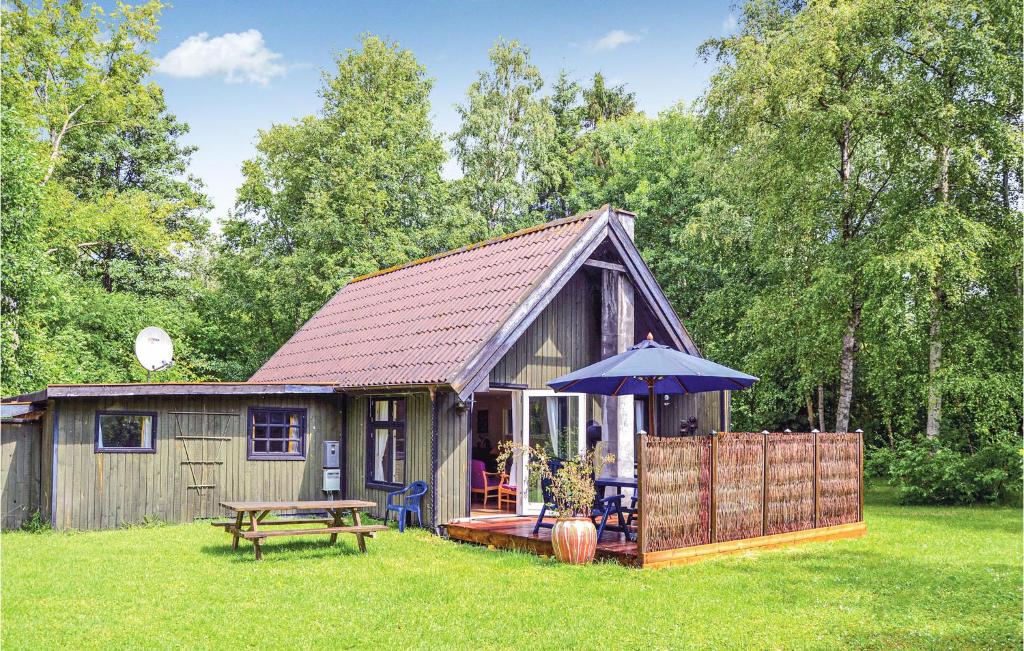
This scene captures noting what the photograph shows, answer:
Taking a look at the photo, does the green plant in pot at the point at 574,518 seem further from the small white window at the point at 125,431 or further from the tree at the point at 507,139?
the tree at the point at 507,139

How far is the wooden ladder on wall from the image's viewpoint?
13.6m

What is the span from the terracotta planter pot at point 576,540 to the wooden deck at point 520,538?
0.29 m

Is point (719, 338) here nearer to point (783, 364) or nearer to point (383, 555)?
point (783, 364)

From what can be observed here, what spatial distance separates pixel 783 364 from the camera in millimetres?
21281

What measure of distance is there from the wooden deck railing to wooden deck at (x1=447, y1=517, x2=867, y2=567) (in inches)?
3.5

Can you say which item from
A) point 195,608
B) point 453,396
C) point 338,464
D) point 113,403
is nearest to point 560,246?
point 453,396

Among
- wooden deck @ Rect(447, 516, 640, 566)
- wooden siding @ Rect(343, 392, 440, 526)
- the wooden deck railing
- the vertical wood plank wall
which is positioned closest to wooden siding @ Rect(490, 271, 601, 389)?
the vertical wood plank wall

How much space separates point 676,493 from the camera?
9773 millimetres

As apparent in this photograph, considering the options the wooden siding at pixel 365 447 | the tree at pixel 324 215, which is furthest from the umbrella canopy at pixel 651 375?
the tree at pixel 324 215

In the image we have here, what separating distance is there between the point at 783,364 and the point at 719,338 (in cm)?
236

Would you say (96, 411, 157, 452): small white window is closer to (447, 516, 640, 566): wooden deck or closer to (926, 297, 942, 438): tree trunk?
(447, 516, 640, 566): wooden deck

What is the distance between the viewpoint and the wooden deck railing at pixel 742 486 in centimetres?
960

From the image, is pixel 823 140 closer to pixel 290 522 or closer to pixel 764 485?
pixel 764 485

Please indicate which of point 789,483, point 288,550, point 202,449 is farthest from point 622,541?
point 202,449
